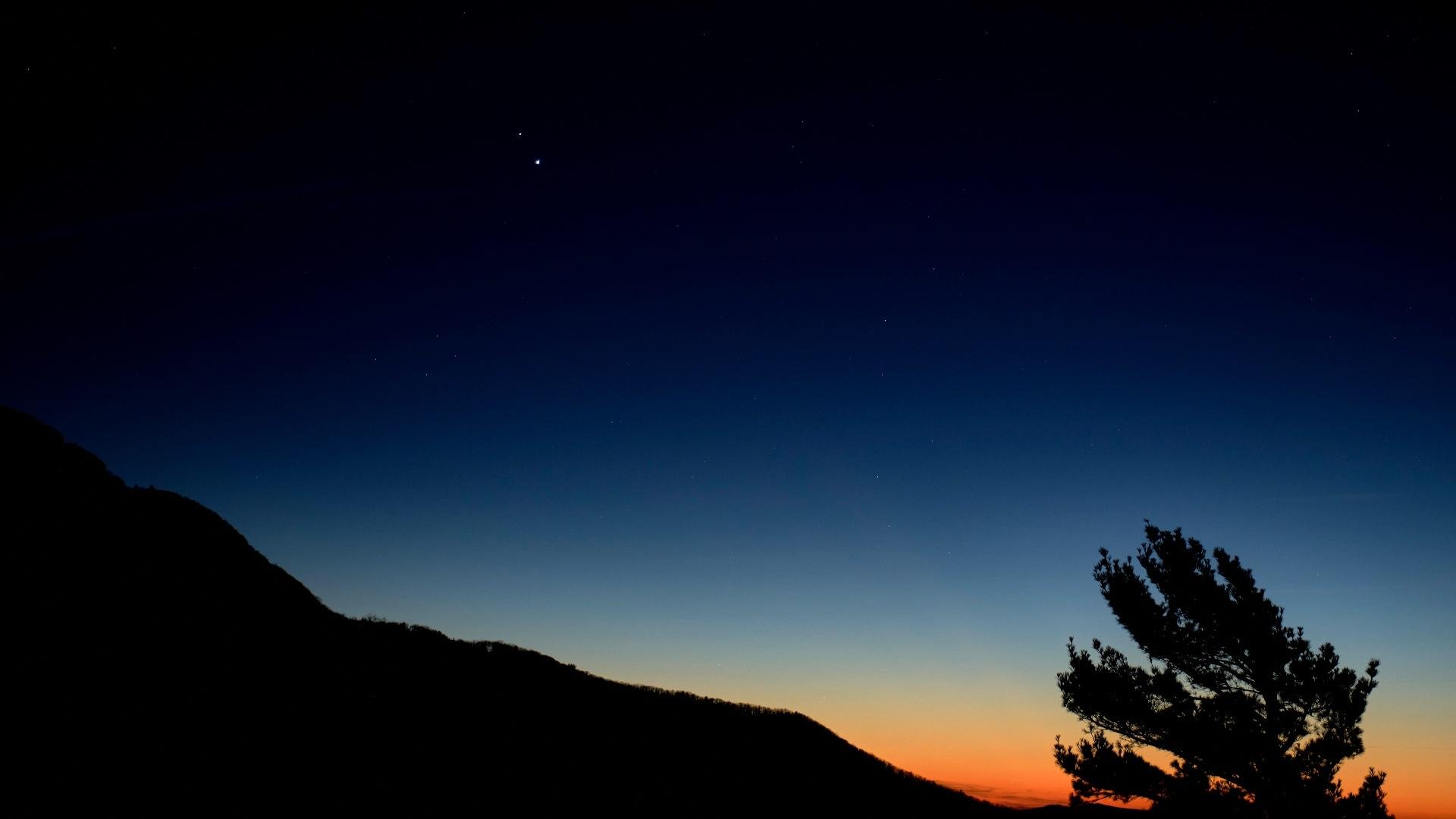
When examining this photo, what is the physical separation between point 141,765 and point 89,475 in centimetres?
1722

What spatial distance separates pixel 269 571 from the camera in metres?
26.6

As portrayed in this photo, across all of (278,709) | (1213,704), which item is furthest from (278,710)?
(1213,704)

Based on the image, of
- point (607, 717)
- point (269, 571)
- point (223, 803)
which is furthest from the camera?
point (269, 571)

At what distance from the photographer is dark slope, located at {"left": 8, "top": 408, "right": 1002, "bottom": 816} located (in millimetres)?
13562

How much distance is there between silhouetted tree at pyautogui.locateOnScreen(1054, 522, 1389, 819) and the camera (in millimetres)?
18078

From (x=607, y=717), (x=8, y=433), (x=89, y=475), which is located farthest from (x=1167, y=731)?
(x=8, y=433)

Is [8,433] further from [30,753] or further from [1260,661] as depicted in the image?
[1260,661]

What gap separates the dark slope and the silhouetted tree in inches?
248

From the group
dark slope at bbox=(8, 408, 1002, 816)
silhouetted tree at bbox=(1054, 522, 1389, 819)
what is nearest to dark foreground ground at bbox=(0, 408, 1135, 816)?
dark slope at bbox=(8, 408, 1002, 816)

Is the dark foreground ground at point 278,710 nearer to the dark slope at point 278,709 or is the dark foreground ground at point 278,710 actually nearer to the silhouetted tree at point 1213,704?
the dark slope at point 278,709

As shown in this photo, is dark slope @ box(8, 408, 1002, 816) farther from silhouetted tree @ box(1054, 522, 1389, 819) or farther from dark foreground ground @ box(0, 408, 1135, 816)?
silhouetted tree @ box(1054, 522, 1389, 819)

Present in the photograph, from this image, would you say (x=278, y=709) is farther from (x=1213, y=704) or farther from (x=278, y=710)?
(x=1213, y=704)

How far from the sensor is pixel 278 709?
1656 centimetres

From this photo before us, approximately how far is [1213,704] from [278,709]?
25.7 meters
